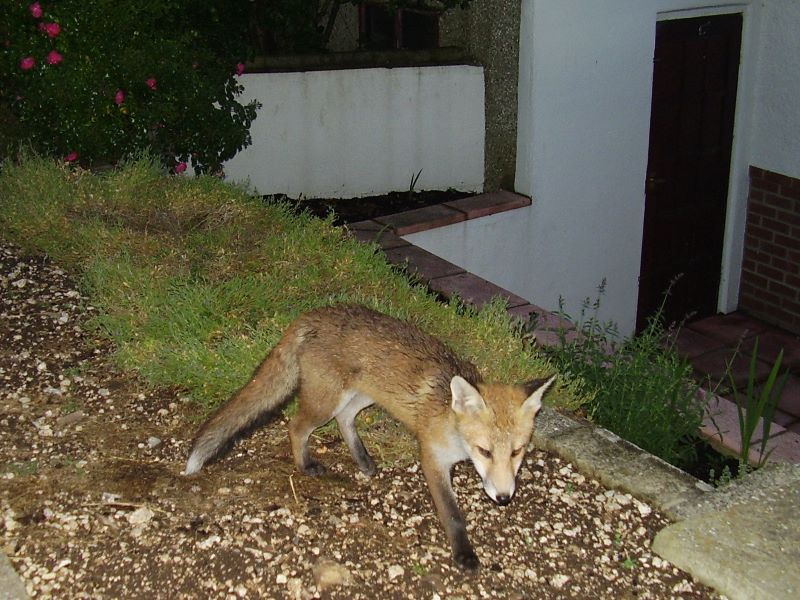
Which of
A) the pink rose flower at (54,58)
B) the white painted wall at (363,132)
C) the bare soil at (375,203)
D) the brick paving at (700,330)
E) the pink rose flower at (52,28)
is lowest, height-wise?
the brick paving at (700,330)

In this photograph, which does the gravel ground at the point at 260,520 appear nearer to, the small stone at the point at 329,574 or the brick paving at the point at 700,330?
the small stone at the point at 329,574

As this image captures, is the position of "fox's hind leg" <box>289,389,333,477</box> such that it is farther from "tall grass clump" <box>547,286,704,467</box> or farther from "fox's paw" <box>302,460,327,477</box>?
"tall grass clump" <box>547,286,704,467</box>

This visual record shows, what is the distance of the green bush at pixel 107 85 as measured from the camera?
290 inches

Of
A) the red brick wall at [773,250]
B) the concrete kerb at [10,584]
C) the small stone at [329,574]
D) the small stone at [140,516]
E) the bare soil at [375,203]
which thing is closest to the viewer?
the concrete kerb at [10,584]

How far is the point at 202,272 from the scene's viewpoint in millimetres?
6082

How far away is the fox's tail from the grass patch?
590 mm

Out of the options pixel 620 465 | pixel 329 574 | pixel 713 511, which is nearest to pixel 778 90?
pixel 620 465

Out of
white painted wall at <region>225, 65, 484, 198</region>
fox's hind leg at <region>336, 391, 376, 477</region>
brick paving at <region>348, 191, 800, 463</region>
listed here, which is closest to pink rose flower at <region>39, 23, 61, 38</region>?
white painted wall at <region>225, 65, 484, 198</region>

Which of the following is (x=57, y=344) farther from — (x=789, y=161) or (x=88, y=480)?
(x=789, y=161)

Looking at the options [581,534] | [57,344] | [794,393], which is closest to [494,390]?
[581,534]

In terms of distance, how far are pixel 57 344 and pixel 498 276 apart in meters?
4.35

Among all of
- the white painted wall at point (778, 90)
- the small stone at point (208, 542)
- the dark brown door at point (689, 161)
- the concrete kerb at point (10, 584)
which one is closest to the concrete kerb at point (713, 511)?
the small stone at point (208, 542)

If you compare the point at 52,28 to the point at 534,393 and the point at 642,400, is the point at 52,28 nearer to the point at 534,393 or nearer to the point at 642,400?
the point at 642,400

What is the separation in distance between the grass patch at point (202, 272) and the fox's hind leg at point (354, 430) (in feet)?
2.22
